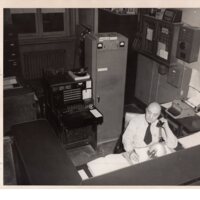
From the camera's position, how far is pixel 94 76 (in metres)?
3.75

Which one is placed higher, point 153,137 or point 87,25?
point 87,25

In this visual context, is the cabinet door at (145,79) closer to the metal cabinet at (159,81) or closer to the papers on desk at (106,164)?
the metal cabinet at (159,81)

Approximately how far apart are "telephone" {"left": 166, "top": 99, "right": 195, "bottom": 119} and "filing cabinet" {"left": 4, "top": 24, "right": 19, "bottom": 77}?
2.56 meters

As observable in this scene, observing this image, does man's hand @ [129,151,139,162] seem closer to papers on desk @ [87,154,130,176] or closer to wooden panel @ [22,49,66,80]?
papers on desk @ [87,154,130,176]

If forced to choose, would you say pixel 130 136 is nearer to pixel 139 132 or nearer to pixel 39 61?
pixel 139 132

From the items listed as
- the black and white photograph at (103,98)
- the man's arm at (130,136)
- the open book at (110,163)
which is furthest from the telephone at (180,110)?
the open book at (110,163)

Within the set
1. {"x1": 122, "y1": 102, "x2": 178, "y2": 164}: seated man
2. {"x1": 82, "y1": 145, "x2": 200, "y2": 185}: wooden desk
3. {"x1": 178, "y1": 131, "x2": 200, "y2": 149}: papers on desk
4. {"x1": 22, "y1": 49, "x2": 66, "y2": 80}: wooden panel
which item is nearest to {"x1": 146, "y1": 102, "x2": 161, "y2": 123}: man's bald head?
{"x1": 122, "y1": 102, "x2": 178, "y2": 164}: seated man

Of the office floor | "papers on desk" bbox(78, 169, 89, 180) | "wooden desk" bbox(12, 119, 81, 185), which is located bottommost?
the office floor

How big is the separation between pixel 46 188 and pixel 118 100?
2.88m

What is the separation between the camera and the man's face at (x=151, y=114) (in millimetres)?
2609

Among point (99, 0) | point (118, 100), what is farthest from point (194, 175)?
point (118, 100)

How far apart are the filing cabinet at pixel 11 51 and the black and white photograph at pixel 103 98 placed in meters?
0.02

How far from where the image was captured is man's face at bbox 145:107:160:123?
8.56ft
